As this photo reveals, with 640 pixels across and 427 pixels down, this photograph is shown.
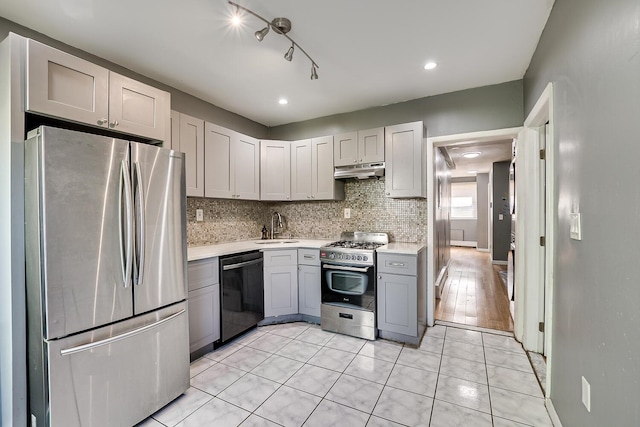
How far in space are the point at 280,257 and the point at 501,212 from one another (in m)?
6.16

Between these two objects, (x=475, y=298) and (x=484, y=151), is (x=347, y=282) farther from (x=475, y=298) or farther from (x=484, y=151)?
(x=484, y=151)

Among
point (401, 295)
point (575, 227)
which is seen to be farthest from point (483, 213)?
point (575, 227)

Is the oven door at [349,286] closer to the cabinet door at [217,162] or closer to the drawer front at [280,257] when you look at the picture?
the drawer front at [280,257]

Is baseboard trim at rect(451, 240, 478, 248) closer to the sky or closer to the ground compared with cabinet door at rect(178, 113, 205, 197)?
closer to the ground

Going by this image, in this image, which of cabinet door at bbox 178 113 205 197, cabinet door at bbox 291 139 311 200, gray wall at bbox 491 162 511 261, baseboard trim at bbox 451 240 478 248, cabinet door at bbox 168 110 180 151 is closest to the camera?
cabinet door at bbox 168 110 180 151

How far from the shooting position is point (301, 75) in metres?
2.60

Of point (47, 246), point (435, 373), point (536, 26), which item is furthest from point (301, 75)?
point (435, 373)

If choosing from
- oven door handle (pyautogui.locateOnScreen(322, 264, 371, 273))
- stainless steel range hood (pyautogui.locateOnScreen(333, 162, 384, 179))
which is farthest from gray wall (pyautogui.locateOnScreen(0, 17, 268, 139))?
oven door handle (pyautogui.locateOnScreen(322, 264, 371, 273))

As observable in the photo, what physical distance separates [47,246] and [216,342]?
1.68 m

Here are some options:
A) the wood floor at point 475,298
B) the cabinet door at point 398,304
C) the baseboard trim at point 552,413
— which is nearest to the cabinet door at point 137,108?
the cabinet door at point 398,304

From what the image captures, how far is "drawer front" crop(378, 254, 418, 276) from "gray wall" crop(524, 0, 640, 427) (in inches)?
43.2

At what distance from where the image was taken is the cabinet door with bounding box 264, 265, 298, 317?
3111 millimetres

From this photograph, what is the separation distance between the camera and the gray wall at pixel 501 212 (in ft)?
21.7

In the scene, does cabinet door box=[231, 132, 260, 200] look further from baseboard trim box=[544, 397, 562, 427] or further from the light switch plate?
baseboard trim box=[544, 397, 562, 427]
